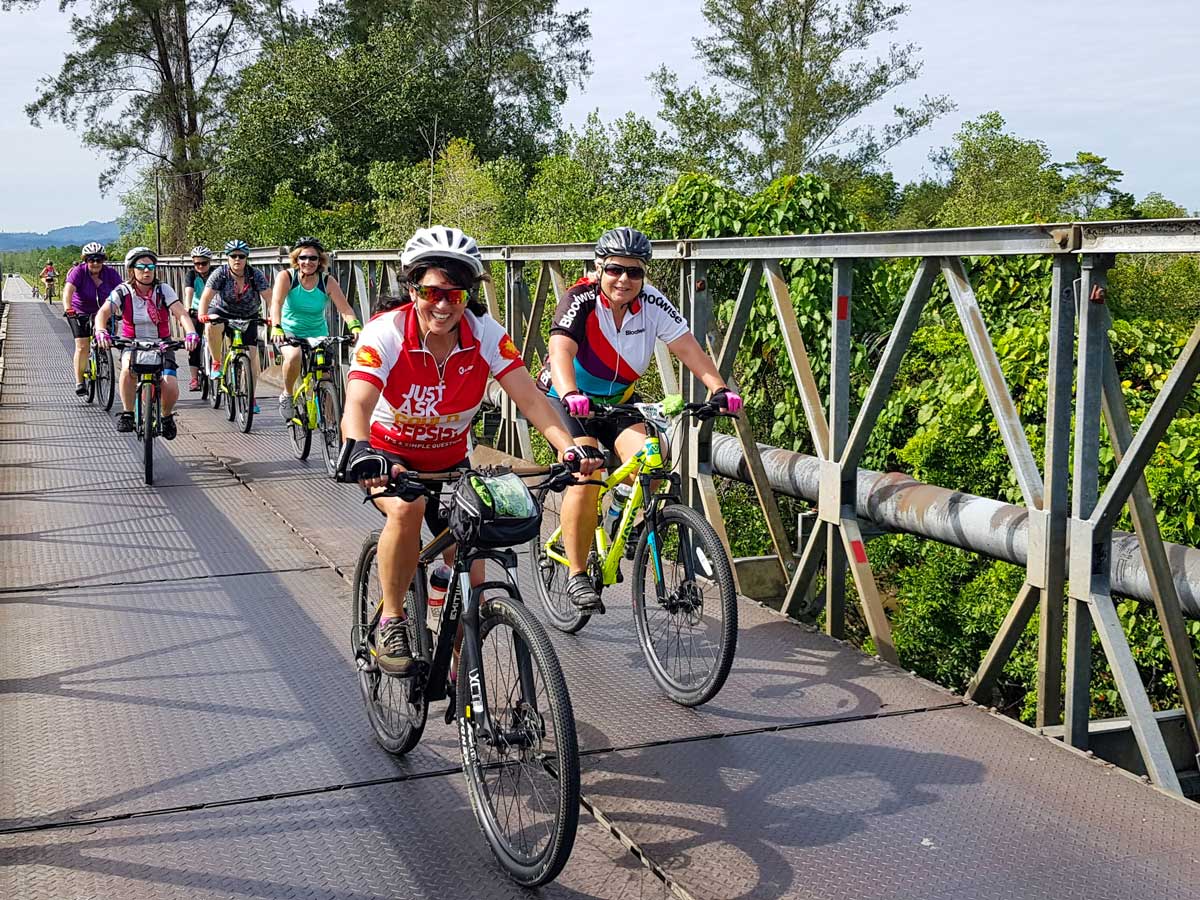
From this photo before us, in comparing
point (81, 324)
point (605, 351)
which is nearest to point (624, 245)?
point (605, 351)

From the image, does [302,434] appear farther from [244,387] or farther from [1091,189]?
[1091,189]

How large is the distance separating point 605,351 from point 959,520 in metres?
1.69

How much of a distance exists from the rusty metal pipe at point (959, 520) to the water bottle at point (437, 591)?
2307 millimetres

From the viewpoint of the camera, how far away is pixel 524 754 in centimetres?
371

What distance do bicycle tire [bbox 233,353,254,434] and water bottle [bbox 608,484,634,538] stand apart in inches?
305

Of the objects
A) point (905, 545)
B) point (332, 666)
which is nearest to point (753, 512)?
point (905, 545)

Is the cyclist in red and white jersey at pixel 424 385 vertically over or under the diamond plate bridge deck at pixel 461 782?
over

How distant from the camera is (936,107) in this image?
58.8 meters

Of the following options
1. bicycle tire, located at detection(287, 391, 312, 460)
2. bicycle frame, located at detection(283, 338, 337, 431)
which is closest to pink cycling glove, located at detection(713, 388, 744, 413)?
bicycle frame, located at detection(283, 338, 337, 431)

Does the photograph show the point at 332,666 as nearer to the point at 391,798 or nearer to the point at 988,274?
the point at 391,798

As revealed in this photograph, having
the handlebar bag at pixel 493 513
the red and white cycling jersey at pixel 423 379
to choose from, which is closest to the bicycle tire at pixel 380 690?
the red and white cycling jersey at pixel 423 379

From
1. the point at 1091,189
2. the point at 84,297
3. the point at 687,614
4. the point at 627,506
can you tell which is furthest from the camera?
the point at 1091,189

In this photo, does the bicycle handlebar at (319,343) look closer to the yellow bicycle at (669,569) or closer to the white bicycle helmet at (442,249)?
the yellow bicycle at (669,569)

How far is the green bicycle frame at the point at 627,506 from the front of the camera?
547 cm
